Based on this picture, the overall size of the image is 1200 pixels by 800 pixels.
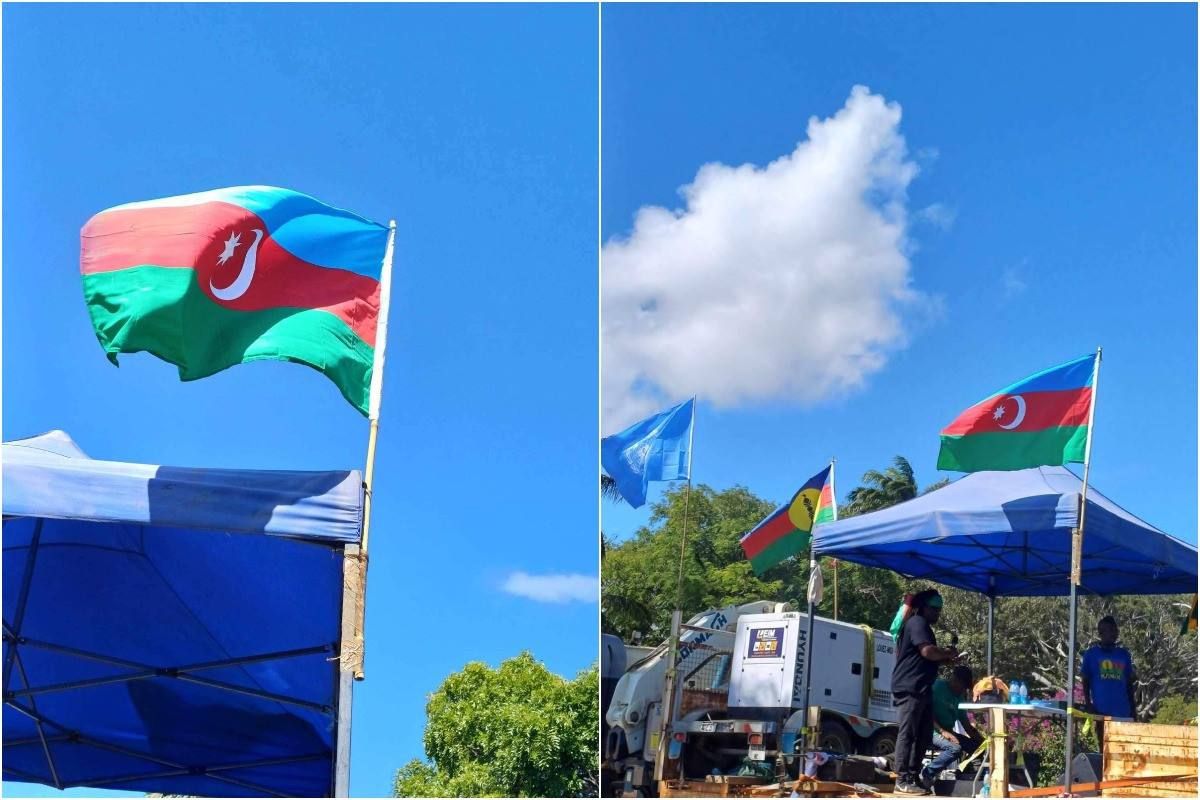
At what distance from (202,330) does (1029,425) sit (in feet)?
21.3

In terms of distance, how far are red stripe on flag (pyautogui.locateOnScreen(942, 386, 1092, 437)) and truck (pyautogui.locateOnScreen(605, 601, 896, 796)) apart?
378 centimetres

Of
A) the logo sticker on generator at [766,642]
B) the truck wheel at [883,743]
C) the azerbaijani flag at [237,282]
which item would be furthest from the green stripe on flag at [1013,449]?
the azerbaijani flag at [237,282]

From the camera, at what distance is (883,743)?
1336 cm

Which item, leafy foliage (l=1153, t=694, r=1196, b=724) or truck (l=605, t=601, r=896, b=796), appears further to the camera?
leafy foliage (l=1153, t=694, r=1196, b=724)

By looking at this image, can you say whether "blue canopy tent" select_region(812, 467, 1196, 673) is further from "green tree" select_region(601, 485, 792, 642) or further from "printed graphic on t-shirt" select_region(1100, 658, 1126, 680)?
"green tree" select_region(601, 485, 792, 642)

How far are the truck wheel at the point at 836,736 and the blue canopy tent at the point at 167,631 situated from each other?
234 inches

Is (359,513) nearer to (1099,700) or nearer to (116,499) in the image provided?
(116,499)

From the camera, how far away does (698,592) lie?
1433 inches

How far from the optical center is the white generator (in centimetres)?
1298

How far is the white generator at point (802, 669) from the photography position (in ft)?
42.6

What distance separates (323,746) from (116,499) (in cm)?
382

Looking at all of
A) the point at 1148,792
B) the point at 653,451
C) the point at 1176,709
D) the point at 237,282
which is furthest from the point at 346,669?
the point at 1176,709

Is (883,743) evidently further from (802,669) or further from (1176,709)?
(1176,709)

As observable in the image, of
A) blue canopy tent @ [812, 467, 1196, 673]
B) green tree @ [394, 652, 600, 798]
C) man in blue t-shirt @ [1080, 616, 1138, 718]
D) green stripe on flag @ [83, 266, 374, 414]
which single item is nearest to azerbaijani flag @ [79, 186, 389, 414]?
green stripe on flag @ [83, 266, 374, 414]
